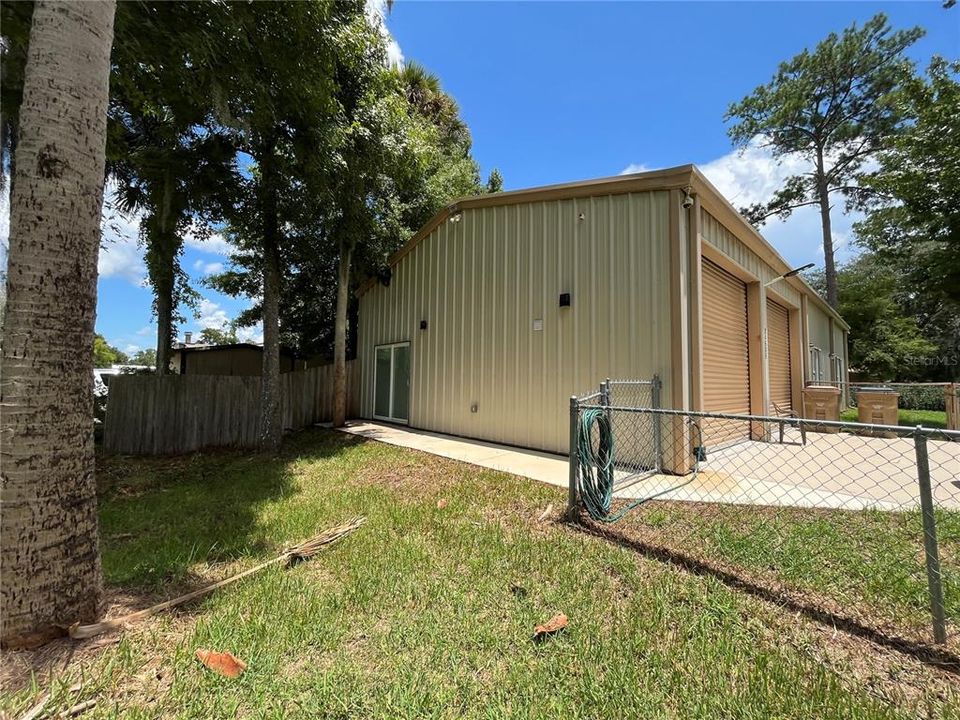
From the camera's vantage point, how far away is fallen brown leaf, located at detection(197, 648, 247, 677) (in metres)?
1.86

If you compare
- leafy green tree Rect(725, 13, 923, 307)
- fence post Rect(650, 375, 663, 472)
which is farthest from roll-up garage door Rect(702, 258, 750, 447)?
leafy green tree Rect(725, 13, 923, 307)

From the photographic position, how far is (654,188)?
Answer: 5.59m

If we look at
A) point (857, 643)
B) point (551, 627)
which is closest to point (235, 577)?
point (551, 627)

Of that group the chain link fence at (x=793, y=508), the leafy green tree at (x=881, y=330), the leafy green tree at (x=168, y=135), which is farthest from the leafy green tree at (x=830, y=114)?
the leafy green tree at (x=168, y=135)

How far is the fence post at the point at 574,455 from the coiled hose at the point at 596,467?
0.05m

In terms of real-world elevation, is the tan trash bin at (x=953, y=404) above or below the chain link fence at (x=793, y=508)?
above

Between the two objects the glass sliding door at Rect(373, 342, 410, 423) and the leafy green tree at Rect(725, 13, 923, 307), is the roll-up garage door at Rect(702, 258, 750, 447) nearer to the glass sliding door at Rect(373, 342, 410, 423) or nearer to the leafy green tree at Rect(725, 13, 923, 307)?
the glass sliding door at Rect(373, 342, 410, 423)

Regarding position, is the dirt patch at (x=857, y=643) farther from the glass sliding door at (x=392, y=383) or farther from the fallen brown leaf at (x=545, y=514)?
the glass sliding door at (x=392, y=383)

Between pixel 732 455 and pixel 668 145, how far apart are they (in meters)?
7.45

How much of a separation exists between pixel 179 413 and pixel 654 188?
9187 mm

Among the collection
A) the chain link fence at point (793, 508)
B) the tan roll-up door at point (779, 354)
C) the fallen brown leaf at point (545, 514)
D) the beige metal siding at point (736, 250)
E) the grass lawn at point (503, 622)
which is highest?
the beige metal siding at point (736, 250)

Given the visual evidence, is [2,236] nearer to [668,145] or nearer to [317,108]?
[317,108]

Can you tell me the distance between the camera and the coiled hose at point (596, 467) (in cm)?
366

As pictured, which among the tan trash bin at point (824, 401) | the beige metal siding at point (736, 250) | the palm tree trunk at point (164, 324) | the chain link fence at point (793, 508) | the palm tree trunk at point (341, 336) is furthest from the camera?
the palm tree trunk at point (164, 324)
